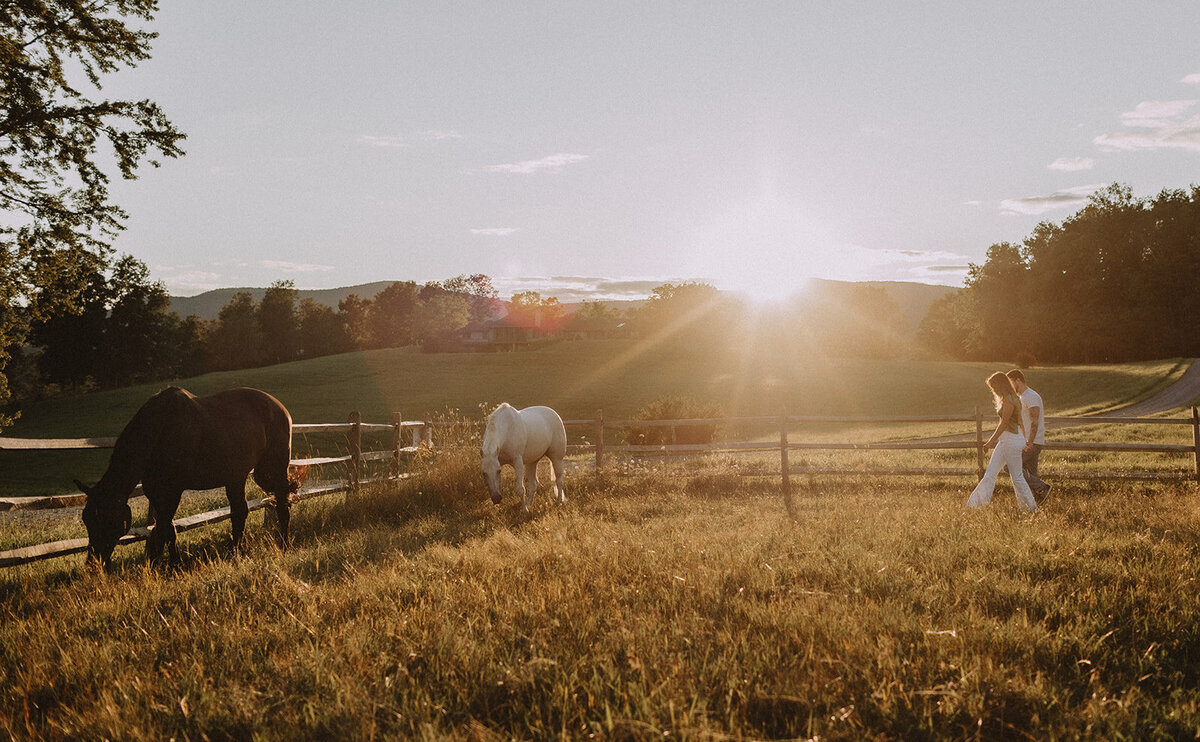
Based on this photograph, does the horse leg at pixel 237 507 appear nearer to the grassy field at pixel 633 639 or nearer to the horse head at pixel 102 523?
the grassy field at pixel 633 639

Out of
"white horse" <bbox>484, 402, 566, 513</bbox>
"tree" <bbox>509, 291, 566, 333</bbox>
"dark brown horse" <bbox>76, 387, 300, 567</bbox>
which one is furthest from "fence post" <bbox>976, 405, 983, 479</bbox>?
"tree" <bbox>509, 291, 566, 333</bbox>

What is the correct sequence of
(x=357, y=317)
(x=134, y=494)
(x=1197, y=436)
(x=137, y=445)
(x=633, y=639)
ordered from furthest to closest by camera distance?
(x=357, y=317) < (x=1197, y=436) < (x=134, y=494) < (x=137, y=445) < (x=633, y=639)

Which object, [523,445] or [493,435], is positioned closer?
[493,435]

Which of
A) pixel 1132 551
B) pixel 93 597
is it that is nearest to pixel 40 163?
pixel 93 597

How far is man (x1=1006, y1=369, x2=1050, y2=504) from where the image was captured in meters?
9.41

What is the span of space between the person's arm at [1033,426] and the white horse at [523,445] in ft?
21.4

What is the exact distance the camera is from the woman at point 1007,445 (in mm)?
9414

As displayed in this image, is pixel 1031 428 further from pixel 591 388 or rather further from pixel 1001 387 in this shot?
pixel 591 388

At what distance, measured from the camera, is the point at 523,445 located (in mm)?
10641

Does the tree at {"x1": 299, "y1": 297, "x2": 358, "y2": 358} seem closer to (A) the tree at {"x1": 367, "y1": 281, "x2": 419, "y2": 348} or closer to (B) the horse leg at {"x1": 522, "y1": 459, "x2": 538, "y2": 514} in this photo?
(A) the tree at {"x1": 367, "y1": 281, "x2": 419, "y2": 348}

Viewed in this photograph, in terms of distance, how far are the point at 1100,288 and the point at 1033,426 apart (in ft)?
210

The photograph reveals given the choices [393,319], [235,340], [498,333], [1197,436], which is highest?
[393,319]

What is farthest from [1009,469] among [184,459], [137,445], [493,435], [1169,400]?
[1169,400]

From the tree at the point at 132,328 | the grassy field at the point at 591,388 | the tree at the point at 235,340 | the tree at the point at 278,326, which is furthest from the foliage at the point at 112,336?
the tree at the point at 278,326
